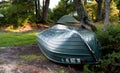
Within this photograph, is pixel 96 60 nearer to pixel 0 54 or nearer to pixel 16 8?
pixel 0 54

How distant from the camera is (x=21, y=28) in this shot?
18172 millimetres

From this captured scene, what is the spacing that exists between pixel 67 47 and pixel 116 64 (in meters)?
1.45

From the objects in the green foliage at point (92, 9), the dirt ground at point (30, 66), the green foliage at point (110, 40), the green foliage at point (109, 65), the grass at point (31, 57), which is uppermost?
the green foliage at point (110, 40)

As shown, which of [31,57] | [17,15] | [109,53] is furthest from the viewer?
[17,15]

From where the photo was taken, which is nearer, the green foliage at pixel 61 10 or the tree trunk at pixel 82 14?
the tree trunk at pixel 82 14

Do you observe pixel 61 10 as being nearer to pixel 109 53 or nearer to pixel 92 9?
pixel 92 9

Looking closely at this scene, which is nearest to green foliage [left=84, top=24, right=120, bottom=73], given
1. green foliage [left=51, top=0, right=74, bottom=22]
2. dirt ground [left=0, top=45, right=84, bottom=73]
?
dirt ground [left=0, top=45, right=84, bottom=73]

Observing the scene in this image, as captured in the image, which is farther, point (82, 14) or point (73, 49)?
point (82, 14)

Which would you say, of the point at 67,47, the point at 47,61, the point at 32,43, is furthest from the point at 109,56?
the point at 32,43

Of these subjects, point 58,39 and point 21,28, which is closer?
point 58,39

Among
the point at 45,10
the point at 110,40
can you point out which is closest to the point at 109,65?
the point at 110,40

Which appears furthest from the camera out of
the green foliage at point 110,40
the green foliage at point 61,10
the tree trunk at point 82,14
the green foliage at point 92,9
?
the green foliage at point 92,9

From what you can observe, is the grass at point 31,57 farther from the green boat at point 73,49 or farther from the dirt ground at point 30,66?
the green boat at point 73,49

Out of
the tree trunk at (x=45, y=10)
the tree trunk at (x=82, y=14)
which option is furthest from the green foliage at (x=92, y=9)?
the tree trunk at (x=82, y=14)
